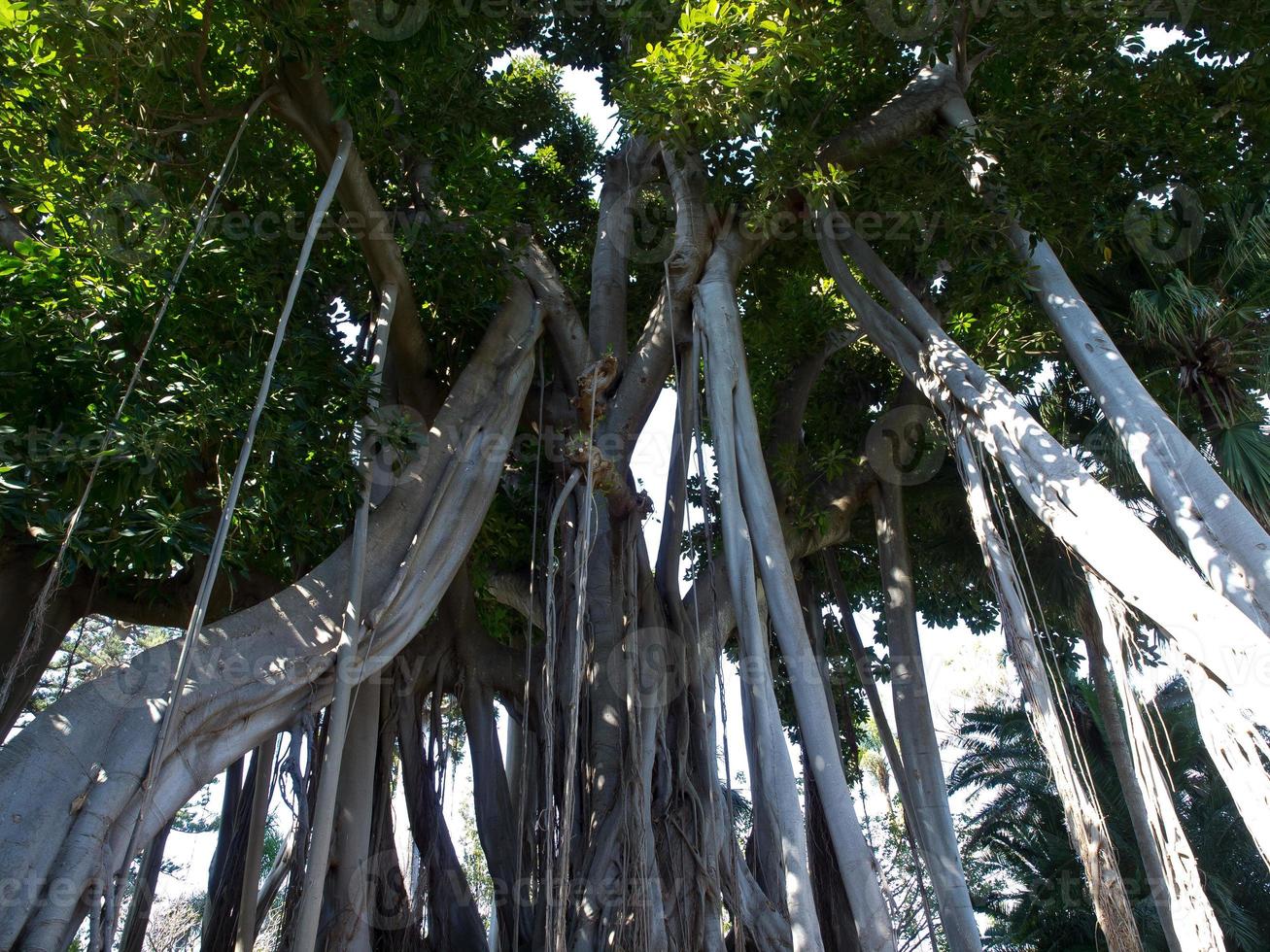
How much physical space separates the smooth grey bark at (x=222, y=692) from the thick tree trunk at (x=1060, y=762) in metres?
1.86

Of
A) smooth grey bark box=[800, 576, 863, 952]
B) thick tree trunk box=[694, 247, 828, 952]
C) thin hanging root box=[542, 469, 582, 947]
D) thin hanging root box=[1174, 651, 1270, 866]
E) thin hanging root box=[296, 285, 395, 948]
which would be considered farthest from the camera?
smooth grey bark box=[800, 576, 863, 952]

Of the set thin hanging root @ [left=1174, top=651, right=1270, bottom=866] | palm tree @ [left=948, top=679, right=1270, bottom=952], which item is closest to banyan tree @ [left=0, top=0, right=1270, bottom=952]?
thin hanging root @ [left=1174, top=651, right=1270, bottom=866]

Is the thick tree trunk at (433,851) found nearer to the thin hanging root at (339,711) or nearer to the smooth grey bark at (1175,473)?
the thin hanging root at (339,711)

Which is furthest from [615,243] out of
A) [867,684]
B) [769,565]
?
[867,684]

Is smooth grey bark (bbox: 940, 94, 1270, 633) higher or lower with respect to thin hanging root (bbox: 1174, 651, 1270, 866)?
higher

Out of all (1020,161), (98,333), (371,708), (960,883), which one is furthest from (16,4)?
(960,883)

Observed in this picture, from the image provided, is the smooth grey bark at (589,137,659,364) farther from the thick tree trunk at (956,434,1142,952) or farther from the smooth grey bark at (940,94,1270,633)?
the thick tree trunk at (956,434,1142,952)

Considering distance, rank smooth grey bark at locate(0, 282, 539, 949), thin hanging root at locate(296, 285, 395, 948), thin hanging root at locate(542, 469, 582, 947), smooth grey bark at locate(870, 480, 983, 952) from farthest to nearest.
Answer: smooth grey bark at locate(870, 480, 983, 952) → thin hanging root at locate(542, 469, 582, 947) → thin hanging root at locate(296, 285, 395, 948) → smooth grey bark at locate(0, 282, 539, 949)

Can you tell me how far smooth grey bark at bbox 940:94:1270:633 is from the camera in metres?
2.77

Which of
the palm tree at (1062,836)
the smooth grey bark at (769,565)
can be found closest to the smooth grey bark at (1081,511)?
the smooth grey bark at (769,565)

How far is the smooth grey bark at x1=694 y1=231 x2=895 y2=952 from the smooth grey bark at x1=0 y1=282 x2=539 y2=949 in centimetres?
91

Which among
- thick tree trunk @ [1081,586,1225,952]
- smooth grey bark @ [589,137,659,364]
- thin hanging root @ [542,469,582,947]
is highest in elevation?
smooth grey bark @ [589,137,659,364]

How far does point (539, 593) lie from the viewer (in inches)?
174

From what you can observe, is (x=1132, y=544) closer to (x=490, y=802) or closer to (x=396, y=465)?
(x=396, y=465)
